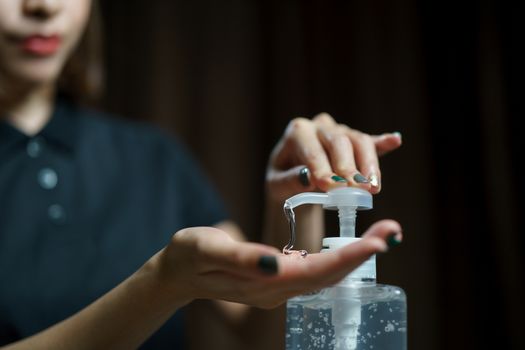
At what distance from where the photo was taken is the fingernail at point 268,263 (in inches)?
10.8

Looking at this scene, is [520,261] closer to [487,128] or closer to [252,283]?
[487,128]

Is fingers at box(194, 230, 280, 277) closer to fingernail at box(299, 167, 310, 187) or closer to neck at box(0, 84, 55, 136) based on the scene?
fingernail at box(299, 167, 310, 187)

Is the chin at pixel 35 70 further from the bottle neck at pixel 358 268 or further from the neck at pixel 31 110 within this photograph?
the bottle neck at pixel 358 268

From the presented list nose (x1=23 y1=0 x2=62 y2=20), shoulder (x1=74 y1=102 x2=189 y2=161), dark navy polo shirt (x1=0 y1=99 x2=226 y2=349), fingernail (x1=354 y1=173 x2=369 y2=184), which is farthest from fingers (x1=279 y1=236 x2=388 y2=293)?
shoulder (x1=74 y1=102 x2=189 y2=161)

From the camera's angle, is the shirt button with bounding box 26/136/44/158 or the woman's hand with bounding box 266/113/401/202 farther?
the shirt button with bounding box 26/136/44/158

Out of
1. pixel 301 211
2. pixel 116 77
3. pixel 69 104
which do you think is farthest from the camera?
pixel 116 77

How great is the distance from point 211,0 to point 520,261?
2.27ft

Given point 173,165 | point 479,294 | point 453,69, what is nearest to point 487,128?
point 453,69

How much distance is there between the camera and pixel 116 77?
3.35ft

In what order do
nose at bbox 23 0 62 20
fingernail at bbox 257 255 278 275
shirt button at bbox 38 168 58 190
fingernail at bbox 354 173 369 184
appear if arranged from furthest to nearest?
shirt button at bbox 38 168 58 190
nose at bbox 23 0 62 20
fingernail at bbox 354 173 369 184
fingernail at bbox 257 255 278 275

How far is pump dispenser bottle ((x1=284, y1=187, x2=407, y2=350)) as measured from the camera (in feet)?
1.22

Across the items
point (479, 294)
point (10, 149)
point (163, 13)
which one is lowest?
point (479, 294)

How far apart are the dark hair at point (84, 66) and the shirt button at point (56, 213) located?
0.21 metres

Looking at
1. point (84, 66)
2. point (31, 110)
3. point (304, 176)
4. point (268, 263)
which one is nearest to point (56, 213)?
point (31, 110)
